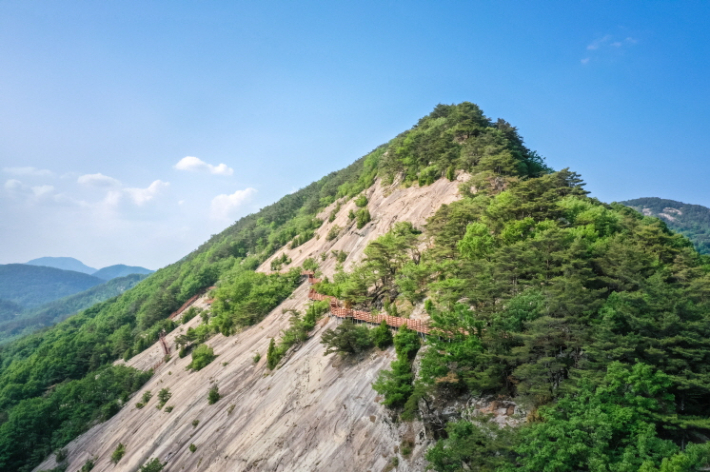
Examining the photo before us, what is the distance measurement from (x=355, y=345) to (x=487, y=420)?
40.0 feet

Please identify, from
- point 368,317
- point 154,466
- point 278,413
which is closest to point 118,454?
point 154,466

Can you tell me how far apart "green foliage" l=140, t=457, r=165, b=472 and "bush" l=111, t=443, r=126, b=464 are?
29.9 ft

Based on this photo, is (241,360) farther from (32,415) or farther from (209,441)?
(32,415)

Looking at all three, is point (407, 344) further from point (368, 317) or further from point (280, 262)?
point (280, 262)

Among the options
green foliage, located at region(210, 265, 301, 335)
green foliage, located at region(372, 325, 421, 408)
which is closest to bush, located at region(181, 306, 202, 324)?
green foliage, located at region(210, 265, 301, 335)

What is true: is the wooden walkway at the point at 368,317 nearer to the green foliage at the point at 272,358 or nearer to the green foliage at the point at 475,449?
the green foliage at the point at 272,358

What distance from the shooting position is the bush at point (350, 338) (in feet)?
89.6

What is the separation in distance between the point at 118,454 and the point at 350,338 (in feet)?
104

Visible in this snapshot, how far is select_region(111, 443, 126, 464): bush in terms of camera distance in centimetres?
3969

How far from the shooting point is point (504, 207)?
28.9 m

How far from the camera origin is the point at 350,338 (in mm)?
27359

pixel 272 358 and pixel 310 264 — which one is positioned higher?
pixel 310 264

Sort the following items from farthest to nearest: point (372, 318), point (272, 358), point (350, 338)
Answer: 1. point (272, 358)
2. point (372, 318)
3. point (350, 338)

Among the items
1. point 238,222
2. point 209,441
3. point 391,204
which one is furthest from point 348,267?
point 238,222
